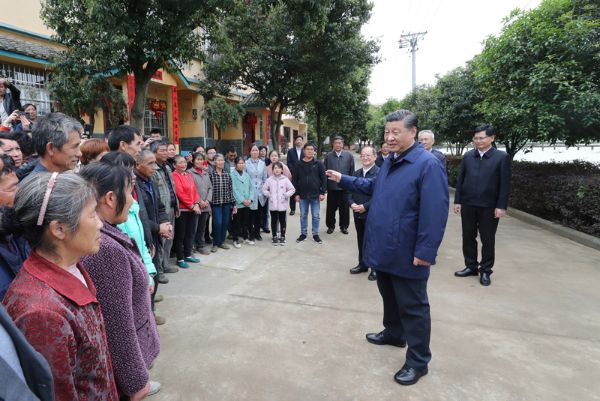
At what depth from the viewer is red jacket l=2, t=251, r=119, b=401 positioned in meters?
1.14

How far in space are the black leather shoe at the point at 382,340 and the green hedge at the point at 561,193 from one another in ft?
16.4

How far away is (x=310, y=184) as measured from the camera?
6598 mm

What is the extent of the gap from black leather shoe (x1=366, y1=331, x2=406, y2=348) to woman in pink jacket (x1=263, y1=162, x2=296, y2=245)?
3.39 m

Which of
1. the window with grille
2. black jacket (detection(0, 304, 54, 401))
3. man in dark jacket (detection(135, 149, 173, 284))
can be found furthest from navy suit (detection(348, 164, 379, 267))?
the window with grille

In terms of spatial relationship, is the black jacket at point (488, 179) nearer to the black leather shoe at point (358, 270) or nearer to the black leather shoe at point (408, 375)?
the black leather shoe at point (358, 270)

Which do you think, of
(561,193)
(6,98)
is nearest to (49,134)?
(6,98)

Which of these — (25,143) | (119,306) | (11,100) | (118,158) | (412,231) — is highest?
(11,100)

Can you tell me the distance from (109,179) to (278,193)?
4.61 metres

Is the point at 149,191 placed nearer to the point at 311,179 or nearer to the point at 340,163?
the point at 311,179

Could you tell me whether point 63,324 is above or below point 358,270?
above

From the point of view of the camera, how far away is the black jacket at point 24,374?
88cm

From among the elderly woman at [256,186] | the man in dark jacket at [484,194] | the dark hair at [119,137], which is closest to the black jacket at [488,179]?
the man in dark jacket at [484,194]

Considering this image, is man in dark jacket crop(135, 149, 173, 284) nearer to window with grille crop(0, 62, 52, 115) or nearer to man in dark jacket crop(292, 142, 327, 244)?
man in dark jacket crop(292, 142, 327, 244)

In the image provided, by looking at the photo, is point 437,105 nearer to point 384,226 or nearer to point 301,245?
point 301,245
